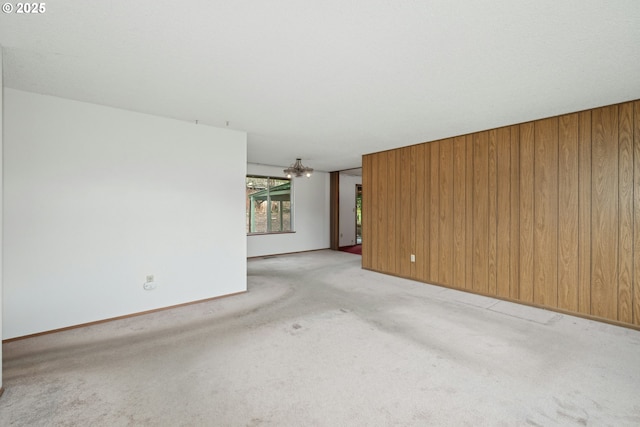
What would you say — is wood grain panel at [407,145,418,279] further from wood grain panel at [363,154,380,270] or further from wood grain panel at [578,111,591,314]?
wood grain panel at [578,111,591,314]

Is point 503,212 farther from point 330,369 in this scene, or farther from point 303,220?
point 303,220

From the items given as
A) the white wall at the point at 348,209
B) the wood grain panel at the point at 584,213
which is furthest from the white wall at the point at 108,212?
the white wall at the point at 348,209

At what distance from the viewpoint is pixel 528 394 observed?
1.97 meters

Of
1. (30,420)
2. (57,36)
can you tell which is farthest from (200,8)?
(30,420)

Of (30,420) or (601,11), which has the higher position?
(601,11)

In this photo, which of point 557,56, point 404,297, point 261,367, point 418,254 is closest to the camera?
point 557,56

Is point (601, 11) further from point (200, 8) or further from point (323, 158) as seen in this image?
point (323, 158)

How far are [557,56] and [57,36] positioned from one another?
3602mm

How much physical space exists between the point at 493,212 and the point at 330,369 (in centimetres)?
331

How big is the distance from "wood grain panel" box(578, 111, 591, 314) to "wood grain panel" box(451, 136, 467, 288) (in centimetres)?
135

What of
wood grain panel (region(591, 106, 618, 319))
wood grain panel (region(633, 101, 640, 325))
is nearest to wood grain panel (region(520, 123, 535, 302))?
wood grain panel (region(591, 106, 618, 319))

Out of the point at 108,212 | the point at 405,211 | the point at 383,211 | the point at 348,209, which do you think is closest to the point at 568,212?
the point at 405,211

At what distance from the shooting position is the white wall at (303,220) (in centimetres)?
747

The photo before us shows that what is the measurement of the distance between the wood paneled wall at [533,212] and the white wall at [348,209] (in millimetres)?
3816
